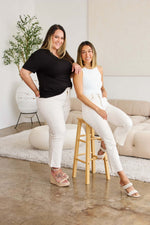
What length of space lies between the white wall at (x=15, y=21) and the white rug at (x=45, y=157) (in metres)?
1.50

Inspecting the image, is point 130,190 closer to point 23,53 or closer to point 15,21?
A: point 23,53

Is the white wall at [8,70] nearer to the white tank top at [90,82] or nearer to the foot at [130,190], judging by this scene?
the white tank top at [90,82]

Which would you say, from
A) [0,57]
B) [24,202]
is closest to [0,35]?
[0,57]

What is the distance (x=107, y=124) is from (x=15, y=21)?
4219 mm

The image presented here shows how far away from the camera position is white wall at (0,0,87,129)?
19.5 ft

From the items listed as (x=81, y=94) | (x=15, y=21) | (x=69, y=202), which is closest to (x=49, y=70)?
(x=81, y=94)

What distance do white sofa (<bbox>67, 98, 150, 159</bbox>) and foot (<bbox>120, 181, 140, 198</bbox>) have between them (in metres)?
1.04

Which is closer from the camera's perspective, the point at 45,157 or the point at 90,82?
the point at 90,82

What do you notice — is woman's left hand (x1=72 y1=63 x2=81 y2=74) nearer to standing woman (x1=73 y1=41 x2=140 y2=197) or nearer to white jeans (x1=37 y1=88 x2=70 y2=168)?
standing woman (x1=73 y1=41 x2=140 y2=197)

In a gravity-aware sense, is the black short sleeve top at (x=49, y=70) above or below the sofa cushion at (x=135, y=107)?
above

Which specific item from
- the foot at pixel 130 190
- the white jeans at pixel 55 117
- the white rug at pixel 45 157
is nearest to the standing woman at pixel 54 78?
the white jeans at pixel 55 117

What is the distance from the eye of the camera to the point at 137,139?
12.0 feet

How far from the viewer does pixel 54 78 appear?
9.18ft

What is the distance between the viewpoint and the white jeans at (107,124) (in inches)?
105
